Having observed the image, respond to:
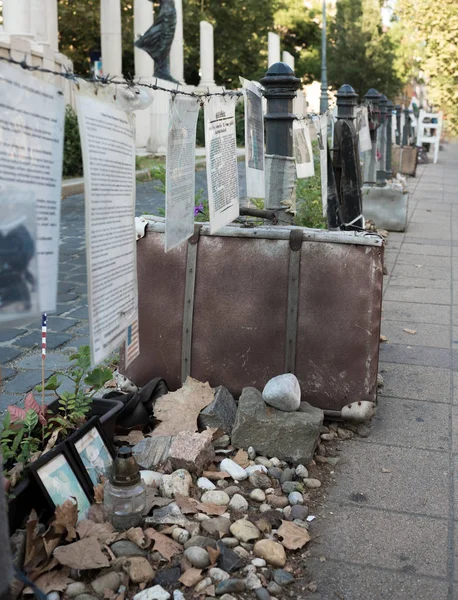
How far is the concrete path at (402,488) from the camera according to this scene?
291 centimetres

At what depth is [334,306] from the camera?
405 centimetres

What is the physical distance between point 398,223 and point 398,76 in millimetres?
41697

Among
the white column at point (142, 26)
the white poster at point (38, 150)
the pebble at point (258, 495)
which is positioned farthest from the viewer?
the white column at point (142, 26)

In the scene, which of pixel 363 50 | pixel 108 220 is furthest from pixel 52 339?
pixel 363 50

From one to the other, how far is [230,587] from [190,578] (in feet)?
0.49

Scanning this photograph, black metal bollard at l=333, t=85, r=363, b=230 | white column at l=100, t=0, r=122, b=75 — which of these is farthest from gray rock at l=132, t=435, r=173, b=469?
white column at l=100, t=0, r=122, b=75

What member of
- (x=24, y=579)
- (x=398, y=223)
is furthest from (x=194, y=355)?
(x=398, y=223)

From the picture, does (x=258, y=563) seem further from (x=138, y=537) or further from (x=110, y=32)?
(x=110, y=32)

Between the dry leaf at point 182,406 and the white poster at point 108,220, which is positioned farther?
→ the dry leaf at point 182,406

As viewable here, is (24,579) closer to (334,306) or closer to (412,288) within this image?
(334,306)

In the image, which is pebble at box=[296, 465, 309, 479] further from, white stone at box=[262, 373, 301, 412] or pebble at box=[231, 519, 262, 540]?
pebble at box=[231, 519, 262, 540]

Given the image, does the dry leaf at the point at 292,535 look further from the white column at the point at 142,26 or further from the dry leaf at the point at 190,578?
the white column at the point at 142,26

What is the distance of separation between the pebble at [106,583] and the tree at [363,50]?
163 feet

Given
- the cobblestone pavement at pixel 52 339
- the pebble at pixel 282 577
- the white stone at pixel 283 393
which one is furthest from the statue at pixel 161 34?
the pebble at pixel 282 577
